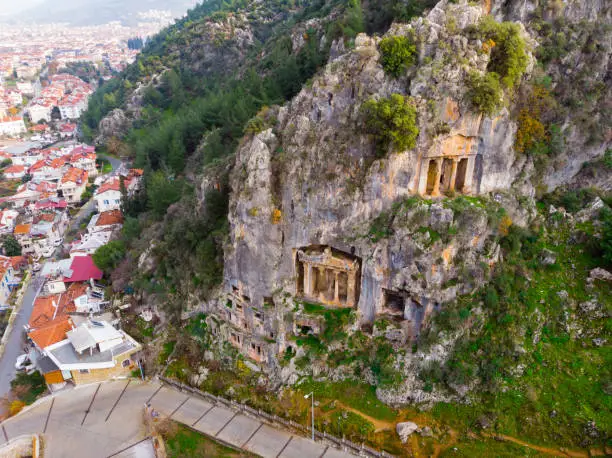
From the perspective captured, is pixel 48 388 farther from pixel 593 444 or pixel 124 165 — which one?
pixel 124 165

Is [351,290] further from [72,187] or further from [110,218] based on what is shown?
[72,187]

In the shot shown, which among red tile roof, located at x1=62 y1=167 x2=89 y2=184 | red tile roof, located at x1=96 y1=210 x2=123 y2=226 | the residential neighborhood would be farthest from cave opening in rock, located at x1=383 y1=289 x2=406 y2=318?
red tile roof, located at x1=62 y1=167 x2=89 y2=184

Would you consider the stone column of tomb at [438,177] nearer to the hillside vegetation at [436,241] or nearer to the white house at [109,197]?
the hillside vegetation at [436,241]

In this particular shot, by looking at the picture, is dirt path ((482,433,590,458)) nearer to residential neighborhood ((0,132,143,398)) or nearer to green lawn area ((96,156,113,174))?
residential neighborhood ((0,132,143,398))

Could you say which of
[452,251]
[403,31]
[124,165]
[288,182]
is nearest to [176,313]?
[288,182]

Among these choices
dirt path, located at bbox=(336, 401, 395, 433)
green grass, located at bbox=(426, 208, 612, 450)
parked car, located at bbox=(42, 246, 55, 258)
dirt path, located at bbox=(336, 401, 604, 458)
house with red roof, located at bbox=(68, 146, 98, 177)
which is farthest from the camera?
house with red roof, located at bbox=(68, 146, 98, 177)

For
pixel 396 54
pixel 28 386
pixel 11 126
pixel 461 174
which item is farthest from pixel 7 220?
pixel 11 126
